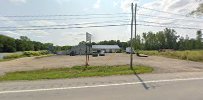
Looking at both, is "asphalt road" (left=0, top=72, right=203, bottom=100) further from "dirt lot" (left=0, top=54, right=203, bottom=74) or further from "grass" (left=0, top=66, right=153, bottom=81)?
"dirt lot" (left=0, top=54, right=203, bottom=74)

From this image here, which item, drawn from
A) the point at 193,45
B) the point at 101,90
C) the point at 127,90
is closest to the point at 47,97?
the point at 101,90

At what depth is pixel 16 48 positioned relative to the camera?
110 metres

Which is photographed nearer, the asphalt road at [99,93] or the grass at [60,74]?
the asphalt road at [99,93]

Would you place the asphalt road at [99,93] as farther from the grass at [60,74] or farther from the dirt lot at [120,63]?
the dirt lot at [120,63]

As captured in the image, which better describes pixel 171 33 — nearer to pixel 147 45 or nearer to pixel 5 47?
pixel 147 45

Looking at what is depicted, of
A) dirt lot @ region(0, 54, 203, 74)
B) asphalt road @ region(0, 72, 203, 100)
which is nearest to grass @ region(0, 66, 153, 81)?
dirt lot @ region(0, 54, 203, 74)

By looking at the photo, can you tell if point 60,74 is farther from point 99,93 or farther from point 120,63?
point 120,63

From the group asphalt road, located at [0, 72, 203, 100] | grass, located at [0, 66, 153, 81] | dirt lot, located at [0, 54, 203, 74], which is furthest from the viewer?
dirt lot, located at [0, 54, 203, 74]

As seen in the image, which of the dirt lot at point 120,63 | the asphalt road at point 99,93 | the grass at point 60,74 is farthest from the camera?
the dirt lot at point 120,63

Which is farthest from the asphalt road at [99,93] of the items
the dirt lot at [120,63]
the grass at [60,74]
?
the dirt lot at [120,63]

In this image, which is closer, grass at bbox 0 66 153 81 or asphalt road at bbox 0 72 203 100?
asphalt road at bbox 0 72 203 100

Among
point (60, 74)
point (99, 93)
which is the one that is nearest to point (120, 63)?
point (60, 74)

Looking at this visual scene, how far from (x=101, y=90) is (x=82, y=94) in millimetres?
1025

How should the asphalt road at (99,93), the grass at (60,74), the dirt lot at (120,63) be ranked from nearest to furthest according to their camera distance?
the asphalt road at (99,93) < the grass at (60,74) < the dirt lot at (120,63)
